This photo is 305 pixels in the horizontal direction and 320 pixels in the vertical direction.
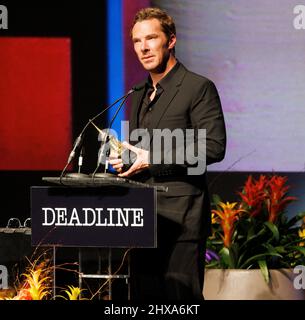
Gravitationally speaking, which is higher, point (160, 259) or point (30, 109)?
point (30, 109)

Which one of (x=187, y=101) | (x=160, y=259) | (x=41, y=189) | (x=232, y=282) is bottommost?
(x=232, y=282)

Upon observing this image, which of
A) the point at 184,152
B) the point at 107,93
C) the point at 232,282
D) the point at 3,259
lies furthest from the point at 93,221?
the point at 107,93

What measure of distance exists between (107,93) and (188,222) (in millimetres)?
2215

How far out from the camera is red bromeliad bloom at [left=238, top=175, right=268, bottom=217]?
564 centimetres

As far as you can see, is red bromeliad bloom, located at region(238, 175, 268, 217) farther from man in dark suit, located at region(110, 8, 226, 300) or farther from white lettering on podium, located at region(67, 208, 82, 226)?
white lettering on podium, located at region(67, 208, 82, 226)

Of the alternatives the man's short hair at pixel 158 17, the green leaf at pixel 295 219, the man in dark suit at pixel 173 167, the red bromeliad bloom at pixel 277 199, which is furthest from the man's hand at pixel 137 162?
the green leaf at pixel 295 219

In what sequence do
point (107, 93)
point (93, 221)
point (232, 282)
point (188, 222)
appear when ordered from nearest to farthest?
point (93, 221), point (188, 222), point (232, 282), point (107, 93)

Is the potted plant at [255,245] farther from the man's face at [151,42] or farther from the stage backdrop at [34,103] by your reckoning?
the man's face at [151,42]

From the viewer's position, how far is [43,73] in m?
6.15

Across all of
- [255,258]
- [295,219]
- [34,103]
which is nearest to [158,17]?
[255,258]

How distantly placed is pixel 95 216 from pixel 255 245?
194 cm

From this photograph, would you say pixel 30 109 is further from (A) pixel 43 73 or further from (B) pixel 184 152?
(B) pixel 184 152

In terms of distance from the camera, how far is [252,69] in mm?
6113

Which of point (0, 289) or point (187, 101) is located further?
point (0, 289)
